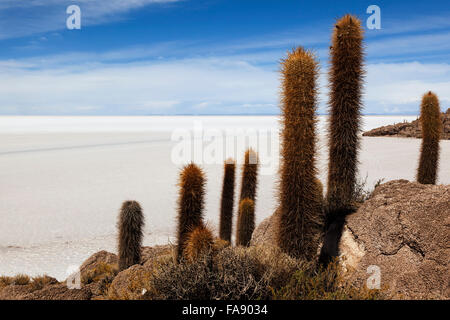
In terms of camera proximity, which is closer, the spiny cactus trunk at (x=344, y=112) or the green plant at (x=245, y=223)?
the spiny cactus trunk at (x=344, y=112)

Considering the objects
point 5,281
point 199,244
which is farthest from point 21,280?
point 199,244

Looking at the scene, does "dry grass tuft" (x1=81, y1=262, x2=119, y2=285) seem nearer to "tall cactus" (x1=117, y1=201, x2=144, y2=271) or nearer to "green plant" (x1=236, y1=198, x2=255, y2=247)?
"tall cactus" (x1=117, y1=201, x2=144, y2=271)

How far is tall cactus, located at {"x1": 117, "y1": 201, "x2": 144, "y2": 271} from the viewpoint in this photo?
747cm

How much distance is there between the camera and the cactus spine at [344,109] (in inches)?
252

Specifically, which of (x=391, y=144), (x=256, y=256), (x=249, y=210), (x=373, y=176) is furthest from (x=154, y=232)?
(x=391, y=144)

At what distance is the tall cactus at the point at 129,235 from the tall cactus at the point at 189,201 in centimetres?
164

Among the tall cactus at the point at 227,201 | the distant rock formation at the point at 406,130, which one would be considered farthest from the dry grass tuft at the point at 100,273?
the distant rock formation at the point at 406,130

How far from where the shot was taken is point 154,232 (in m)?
11.0

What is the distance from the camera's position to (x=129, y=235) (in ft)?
24.6

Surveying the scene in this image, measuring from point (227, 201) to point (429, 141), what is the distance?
5.00 meters

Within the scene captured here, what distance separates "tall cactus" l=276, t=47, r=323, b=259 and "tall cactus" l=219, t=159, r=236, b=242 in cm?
333

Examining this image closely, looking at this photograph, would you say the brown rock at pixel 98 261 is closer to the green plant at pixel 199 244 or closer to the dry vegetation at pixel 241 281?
the dry vegetation at pixel 241 281

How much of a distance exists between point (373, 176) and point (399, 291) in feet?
43.0
